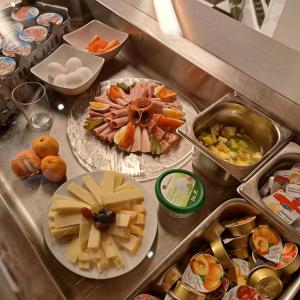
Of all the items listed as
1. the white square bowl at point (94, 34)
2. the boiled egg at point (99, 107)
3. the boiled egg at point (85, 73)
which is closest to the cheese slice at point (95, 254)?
the boiled egg at point (99, 107)

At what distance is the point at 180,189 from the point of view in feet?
3.21

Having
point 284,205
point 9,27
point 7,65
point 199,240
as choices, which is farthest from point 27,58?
point 284,205

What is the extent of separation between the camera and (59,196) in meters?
0.94

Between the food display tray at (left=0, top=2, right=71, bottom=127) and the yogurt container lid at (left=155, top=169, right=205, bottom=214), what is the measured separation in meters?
0.60

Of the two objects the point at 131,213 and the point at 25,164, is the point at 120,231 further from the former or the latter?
the point at 25,164

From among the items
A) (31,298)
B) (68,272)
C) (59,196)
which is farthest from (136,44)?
(31,298)

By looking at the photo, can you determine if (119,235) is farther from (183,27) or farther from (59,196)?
(183,27)

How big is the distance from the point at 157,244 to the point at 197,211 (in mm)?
162

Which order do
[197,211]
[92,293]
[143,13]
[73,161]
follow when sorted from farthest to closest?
[143,13], [73,161], [197,211], [92,293]

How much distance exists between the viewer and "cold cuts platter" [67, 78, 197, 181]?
3.66 ft

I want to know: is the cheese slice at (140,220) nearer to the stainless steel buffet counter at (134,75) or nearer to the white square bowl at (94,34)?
the stainless steel buffet counter at (134,75)

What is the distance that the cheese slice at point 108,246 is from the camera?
840 millimetres

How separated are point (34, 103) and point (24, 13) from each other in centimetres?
56

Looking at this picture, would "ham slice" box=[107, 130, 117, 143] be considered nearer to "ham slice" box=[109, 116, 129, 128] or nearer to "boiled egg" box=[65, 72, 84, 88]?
"ham slice" box=[109, 116, 129, 128]
